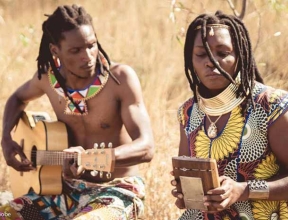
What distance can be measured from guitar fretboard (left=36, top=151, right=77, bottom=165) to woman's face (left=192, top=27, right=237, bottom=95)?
1.06 meters

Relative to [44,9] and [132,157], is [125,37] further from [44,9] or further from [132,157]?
[132,157]

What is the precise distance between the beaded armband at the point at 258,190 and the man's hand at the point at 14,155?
2034mm

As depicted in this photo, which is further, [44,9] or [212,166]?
[44,9]

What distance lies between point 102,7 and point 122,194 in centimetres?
586

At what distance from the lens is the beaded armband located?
11.8ft

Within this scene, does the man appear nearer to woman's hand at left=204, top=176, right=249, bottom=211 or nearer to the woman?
the woman

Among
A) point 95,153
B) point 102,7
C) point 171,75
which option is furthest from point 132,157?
point 102,7

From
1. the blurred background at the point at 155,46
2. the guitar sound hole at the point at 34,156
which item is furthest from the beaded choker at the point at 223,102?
the blurred background at the point at 155,46

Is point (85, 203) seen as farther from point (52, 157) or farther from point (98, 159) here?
point (98, 159)

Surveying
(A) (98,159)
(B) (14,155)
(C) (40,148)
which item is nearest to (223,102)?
(A) (98,159)

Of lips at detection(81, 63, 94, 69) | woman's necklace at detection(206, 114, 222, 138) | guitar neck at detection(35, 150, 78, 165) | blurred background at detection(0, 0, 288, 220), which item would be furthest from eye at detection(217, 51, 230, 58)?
blurred background at detection(0, 0, 288, 220)

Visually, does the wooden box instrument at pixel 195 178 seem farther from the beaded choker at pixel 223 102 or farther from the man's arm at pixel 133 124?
the man's arm at pixel 133 124

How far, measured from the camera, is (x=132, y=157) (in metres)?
4.46

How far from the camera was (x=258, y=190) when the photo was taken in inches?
142
